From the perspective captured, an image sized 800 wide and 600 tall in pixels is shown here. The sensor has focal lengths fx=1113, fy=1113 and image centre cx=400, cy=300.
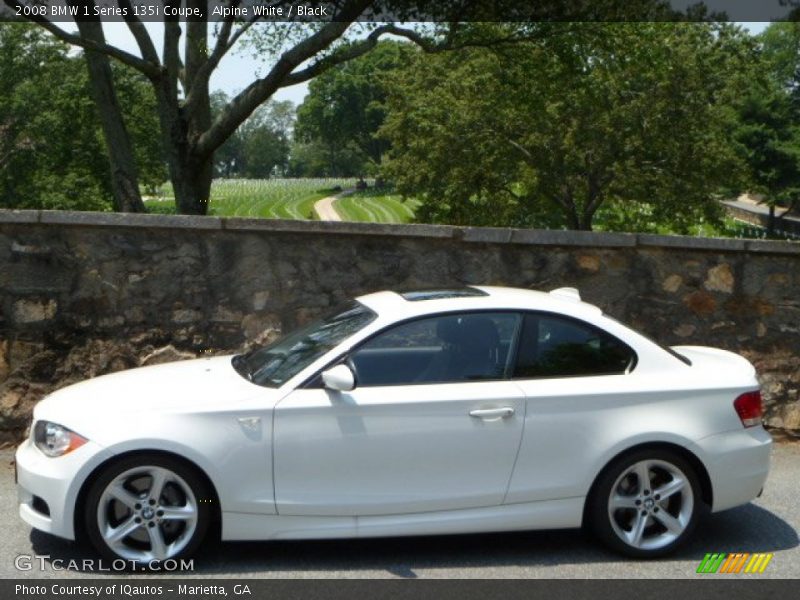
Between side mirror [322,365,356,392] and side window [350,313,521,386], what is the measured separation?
0.49ft

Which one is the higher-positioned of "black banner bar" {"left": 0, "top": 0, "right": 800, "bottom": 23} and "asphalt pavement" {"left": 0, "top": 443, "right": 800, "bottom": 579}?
"black banner bar" {"left": 0, "top": 0, "right": 800, "bottom": 23}

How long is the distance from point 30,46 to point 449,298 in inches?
1950

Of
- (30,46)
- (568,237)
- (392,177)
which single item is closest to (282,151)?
(30,46)

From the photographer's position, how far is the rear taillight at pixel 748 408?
6008 millimetres

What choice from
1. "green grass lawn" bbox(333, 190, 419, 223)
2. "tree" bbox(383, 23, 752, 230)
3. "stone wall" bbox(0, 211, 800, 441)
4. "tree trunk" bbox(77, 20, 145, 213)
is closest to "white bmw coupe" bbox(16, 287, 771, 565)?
"stone wall" bbox(0, 211, 800, 441)

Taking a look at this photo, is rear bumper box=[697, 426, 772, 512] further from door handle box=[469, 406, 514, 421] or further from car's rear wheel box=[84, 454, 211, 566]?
car's rear wheel box=[84, 454, 211, 566]

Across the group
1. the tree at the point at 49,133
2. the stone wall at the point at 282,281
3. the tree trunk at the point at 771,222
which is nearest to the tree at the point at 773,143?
the tree trunk at the point at 771,222

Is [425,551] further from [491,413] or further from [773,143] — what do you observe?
[773,143]

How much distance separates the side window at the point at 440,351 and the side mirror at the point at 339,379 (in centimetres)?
15

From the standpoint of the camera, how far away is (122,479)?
539 cm

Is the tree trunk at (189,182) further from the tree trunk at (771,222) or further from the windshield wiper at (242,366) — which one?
the tree trunk at (771,222)

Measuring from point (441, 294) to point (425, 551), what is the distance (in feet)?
4.74

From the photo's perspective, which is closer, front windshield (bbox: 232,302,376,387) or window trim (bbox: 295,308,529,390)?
window trim (bbox: 295,308,529,390)

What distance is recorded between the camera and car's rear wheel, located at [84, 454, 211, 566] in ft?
17.6
